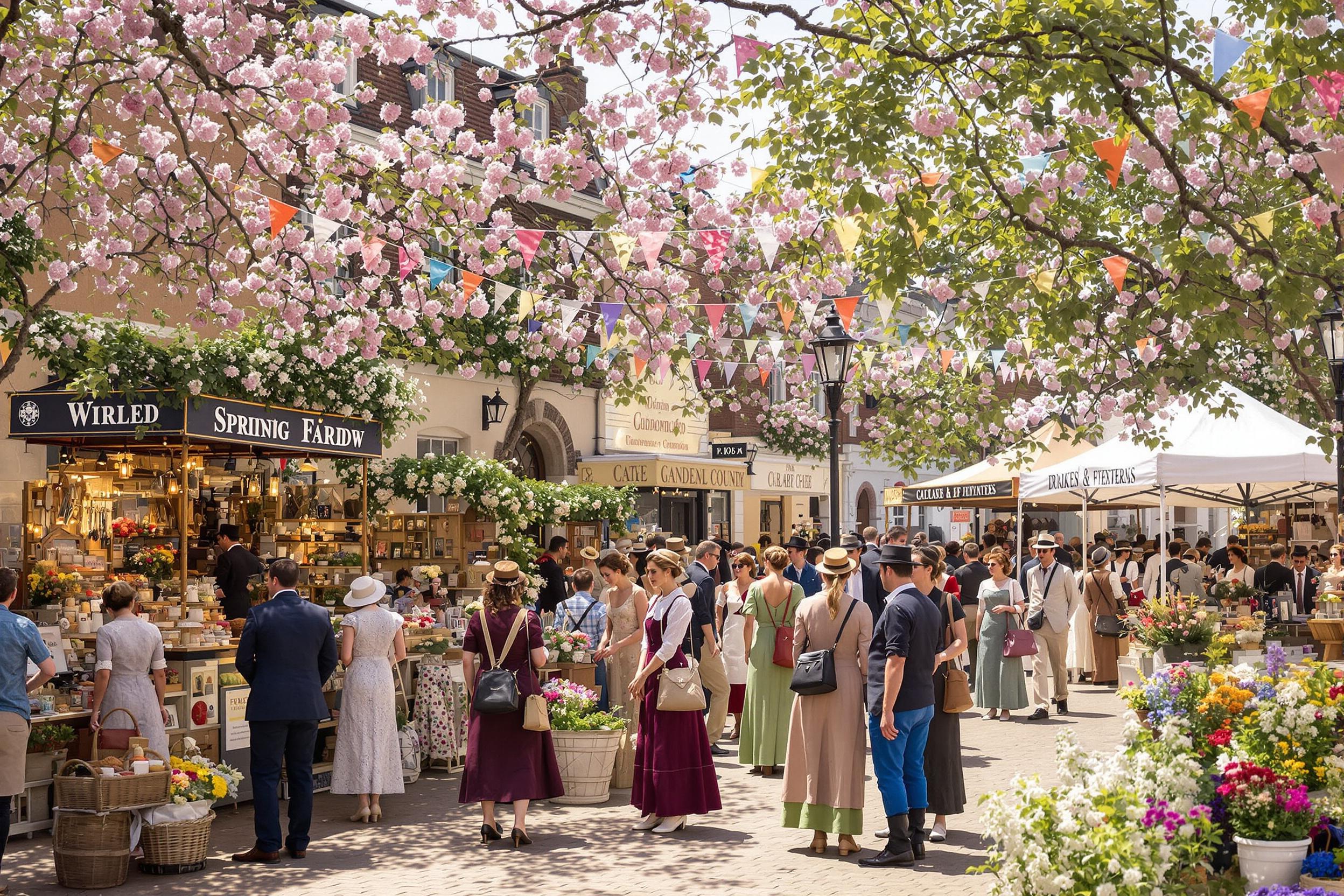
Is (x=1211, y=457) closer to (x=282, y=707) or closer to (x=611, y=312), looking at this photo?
(x=611, y=312)

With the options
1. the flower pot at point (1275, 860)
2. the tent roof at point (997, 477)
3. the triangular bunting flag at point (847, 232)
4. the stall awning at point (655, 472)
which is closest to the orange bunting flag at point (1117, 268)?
the triangular bunting flag at point (847, 232)

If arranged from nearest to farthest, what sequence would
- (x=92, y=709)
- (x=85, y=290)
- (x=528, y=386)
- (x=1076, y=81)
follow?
(x=1076, y=81) < (x=92, y=709) < (x=85, y=290) < (x=528, y=386)

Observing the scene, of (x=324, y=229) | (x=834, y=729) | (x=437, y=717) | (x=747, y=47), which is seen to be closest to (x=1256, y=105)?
(x=747, y=47)

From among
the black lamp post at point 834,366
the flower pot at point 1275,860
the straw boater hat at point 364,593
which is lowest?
the flower pot at point 1275,860

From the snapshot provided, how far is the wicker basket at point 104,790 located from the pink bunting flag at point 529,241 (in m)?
5.09

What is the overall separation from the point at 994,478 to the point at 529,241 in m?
13.4

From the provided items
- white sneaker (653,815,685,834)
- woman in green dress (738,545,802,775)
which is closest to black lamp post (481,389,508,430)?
woman in green dress (738,545,802,775)

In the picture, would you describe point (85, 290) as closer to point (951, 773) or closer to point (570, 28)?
point (570, 28)

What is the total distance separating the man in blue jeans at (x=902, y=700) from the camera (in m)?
8.02

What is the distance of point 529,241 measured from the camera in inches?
444

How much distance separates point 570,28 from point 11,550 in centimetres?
909

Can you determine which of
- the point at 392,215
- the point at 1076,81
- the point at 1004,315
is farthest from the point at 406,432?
the point at 1076,81

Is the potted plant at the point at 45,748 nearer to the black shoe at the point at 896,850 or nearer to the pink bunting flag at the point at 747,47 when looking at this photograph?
the black shoe at the point at 896,850

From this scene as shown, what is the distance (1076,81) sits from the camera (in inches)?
294
